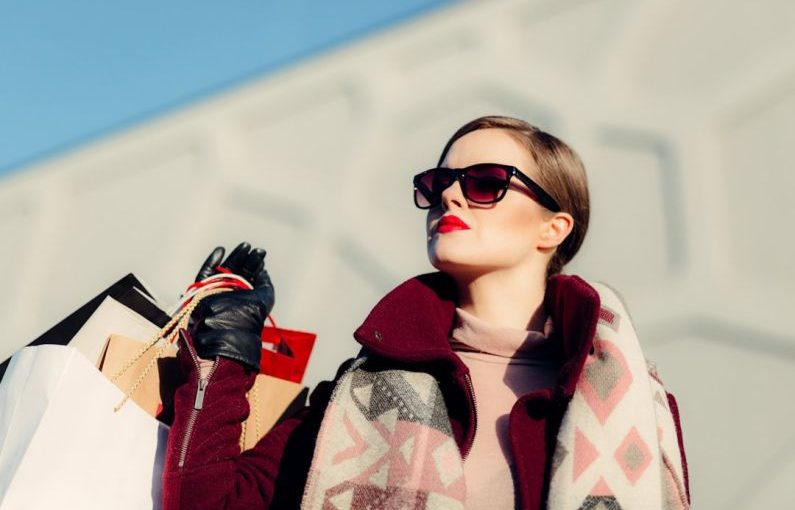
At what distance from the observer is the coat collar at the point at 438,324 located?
139cm

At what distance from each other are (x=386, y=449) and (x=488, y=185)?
1.71 feet

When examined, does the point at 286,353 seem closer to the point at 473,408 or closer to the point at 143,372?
the point at 143,372

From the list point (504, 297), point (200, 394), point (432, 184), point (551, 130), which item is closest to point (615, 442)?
point (504, 297)

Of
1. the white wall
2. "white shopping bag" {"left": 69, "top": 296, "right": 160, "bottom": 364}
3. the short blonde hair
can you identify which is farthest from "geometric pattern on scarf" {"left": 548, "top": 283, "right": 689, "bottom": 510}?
the white wall

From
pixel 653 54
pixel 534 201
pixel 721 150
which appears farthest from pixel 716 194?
pixel 534 201

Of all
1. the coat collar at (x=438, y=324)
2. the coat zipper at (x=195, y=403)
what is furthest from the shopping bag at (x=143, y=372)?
the coat collar at (x=438, y=324)

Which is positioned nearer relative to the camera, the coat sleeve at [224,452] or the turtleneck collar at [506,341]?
the coat sleeve at [224,452]

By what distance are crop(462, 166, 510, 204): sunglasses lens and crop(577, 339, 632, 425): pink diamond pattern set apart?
0.33m

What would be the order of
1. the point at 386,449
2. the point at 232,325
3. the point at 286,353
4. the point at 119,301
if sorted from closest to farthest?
the point at 386,449 → the point at 232,325 → the point at 119,301 → the point at 286,353

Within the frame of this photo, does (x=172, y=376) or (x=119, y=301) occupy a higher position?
(x=119, y=301)

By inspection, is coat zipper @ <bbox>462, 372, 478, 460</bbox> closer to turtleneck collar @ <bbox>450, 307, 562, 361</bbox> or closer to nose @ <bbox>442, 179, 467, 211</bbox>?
turtleneck collar @ <bbox>450, 307, 562, 361</bbox>

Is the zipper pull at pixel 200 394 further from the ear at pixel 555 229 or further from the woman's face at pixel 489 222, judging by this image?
the ear at pixel 555 229

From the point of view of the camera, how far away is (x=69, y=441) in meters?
1.24

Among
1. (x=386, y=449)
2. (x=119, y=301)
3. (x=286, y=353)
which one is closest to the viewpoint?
(x=386, y=449)
